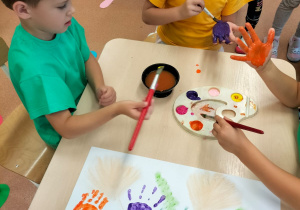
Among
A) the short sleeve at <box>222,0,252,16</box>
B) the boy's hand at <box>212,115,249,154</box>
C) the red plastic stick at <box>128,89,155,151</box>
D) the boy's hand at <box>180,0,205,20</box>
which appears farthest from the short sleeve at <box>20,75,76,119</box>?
the short sleeve at <box>222,0,252,16</box>

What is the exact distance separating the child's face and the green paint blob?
0.47 metres

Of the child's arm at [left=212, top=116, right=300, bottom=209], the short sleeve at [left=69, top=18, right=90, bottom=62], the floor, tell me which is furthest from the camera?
the floor

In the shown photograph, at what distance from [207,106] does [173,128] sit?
124 mm

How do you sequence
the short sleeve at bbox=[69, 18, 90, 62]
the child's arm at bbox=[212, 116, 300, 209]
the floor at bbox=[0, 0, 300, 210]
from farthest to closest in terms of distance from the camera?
1. the floor at bbox=[0, 0, 300, 210]
2. the short sleeve at bbox=[69, 18, 90, 62]
3. the child's arm at bbox=[212, 116, 300, 209]

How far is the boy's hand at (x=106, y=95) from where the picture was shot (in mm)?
753

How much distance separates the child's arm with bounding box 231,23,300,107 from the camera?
2.40 ft

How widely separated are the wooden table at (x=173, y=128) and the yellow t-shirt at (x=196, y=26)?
0.66ft

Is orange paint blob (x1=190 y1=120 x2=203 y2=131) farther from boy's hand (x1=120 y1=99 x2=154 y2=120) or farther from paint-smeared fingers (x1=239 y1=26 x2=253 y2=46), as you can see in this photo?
paint-smeared fingers (x1=239 y1=26 x2=253 y2=46)

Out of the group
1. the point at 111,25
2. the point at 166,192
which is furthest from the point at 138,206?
the point at 111,25

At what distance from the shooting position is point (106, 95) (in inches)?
29.5

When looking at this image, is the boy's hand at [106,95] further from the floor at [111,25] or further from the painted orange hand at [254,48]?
the floor at [111,25]

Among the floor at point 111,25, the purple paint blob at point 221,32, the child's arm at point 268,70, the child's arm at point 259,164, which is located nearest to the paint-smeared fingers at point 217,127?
the child's arm at point 259,164

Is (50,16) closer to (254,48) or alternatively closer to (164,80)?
(164,80)

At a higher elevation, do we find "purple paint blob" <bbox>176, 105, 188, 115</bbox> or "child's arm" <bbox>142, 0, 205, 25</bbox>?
"child's arm" <bbox>142, 0, 205, 25</bbox>
